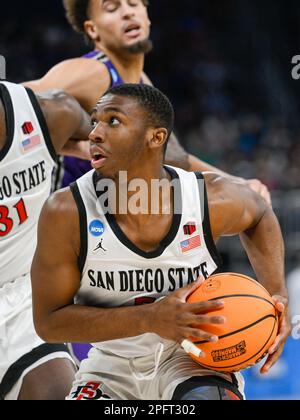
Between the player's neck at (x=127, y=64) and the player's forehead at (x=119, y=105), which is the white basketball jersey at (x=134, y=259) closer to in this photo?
the player's forehead at (x=119, y=105)

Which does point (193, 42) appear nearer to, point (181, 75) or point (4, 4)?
point (181, 75)

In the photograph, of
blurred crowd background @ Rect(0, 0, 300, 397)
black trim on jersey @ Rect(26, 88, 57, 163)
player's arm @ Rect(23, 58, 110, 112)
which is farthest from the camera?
blurred crowd background @ Rect(0, 0, 300, 397)

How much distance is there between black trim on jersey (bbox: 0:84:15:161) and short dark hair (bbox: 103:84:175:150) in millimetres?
689

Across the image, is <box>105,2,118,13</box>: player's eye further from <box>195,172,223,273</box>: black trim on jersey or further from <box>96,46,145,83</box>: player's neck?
<box>195,172,223,273</box>: black trim on jersey

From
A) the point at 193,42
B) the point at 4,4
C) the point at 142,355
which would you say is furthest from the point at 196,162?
the point at 193,42

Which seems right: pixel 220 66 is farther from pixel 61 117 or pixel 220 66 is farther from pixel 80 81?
pixel 61 117

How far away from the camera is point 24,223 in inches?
148

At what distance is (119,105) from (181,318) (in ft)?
2.84

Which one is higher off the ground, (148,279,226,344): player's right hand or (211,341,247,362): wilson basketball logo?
(148,279,226,344): player's right hand

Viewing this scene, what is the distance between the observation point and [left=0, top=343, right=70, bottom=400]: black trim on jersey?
11.5 ft

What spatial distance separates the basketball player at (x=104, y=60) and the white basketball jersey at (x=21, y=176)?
65 centimetres

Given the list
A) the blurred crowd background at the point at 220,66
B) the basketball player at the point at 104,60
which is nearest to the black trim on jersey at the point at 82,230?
the basketball player at the point at 104,60

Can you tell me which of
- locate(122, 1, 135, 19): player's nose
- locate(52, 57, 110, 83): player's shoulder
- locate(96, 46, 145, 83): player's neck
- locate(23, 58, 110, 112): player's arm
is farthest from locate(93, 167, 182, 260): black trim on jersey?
locate(122, 1, 135, 19): player's nose

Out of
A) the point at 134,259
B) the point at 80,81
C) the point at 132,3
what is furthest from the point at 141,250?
the point at 132,3
